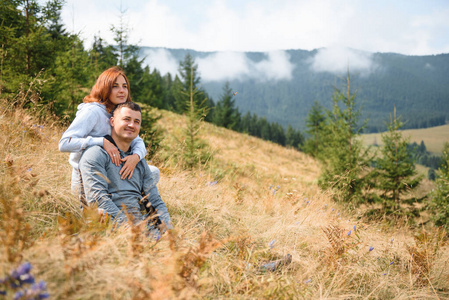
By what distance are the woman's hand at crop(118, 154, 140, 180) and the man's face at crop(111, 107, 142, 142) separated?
0.72 feet

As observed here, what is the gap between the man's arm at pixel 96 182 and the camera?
2.23 metres

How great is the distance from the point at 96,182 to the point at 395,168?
9.86 metres

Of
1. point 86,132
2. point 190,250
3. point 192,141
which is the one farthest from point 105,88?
point 192,141

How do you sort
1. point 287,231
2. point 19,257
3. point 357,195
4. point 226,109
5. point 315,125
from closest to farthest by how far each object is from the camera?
1. point 19,257
2. point 287,231
3. point 357,195
4. point 315,125
5. point 226,109

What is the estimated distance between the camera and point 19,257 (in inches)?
47.2

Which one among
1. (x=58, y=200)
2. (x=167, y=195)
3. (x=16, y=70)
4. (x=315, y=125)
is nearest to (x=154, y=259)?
(x=58, y=200)

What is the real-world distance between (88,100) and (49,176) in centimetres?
92

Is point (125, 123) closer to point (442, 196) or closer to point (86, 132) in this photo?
point (86, 132)

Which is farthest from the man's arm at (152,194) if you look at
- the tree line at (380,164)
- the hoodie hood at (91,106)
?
the tree line at (380,164)

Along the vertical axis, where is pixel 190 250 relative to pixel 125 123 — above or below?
below

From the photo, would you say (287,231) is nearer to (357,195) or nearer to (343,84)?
(357,195)

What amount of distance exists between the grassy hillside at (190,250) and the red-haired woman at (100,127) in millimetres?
387

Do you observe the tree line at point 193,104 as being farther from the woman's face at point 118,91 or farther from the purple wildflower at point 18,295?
the purple wildflower at point 18,295

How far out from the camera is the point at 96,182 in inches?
89.7
